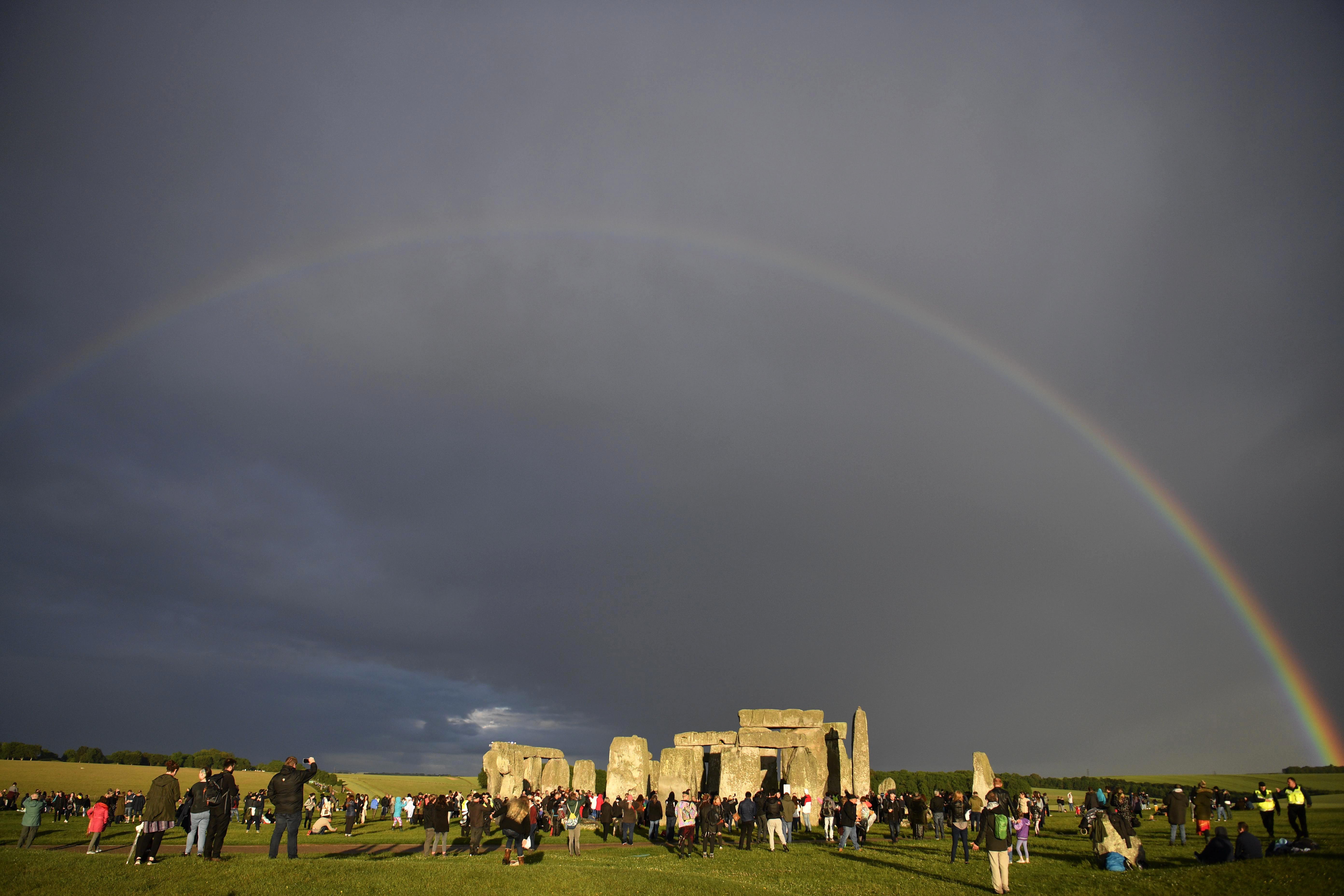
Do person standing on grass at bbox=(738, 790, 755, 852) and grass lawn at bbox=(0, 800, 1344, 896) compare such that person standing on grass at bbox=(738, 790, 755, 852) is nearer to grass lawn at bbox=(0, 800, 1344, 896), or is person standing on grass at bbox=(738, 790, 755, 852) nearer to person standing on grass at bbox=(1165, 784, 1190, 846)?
grass lawn at bbox=(0, 800, 1344, 896)

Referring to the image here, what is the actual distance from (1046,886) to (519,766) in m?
35.8

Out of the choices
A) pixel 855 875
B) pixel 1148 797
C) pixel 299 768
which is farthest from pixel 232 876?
pixel 1148 797

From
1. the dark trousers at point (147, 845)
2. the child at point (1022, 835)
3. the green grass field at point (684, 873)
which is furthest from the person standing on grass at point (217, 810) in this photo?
the child at point (1022, 835)

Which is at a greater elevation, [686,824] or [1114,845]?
[1114,845]

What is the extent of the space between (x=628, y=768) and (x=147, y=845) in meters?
28.4

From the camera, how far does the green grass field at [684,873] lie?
45.0 ft

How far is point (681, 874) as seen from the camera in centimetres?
1809

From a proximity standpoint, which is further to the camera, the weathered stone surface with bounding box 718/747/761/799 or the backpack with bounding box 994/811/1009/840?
the weathered stone surface with bounding box 718/747/761/799

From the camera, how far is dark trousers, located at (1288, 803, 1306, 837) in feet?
66.1

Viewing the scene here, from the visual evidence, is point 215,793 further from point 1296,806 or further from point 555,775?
point 555,775

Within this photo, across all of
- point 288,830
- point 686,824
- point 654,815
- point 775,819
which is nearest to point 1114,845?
point 775,819

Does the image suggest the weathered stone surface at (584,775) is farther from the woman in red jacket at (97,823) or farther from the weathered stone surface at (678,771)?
the woman in red jacket at (97,823)

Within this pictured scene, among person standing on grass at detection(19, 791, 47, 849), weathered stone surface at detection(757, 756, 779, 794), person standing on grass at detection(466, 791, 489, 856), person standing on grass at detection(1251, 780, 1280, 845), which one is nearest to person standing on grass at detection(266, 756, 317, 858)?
person standing on grass at detection(466, 791, 489, 856)

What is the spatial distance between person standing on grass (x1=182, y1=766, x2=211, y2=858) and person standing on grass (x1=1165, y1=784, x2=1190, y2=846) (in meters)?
26.7
